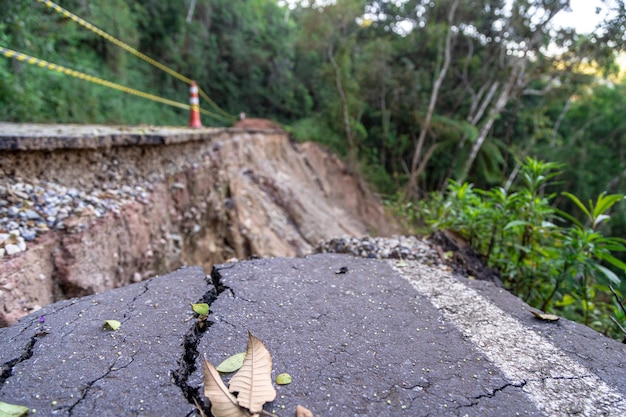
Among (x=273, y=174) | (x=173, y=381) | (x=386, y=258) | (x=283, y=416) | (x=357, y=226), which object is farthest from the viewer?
(x=357, y=226)

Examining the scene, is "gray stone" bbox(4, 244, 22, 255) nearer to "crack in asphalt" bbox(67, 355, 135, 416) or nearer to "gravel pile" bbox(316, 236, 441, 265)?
"crack in asphalt" bbox(67, 355, 135, 416)

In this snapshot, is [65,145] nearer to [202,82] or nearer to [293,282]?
[293,282]

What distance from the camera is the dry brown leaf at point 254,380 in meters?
1.15

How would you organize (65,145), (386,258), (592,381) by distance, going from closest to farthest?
(592,381) < (386,258) < (65,145)

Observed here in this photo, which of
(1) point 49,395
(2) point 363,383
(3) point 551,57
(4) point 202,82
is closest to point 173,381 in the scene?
(1) point 49,395

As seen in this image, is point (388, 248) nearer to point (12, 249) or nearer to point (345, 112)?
point (12, 249)

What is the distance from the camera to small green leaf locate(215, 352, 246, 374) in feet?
4.28

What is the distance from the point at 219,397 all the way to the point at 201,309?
24.1 inches

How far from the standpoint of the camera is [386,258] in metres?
2.63

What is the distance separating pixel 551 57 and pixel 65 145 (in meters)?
12.8

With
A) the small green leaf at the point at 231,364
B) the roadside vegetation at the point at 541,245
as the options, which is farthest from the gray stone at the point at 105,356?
the roadside vegetation at the point at 541,245

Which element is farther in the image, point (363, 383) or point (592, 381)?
point (592, 381)

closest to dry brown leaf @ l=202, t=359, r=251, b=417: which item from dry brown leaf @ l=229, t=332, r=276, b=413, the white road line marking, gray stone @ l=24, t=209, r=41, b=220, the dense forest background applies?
dry brown leaf @ l=229, t=332, r=276, b=413

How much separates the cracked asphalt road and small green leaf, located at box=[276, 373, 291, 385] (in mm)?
23
